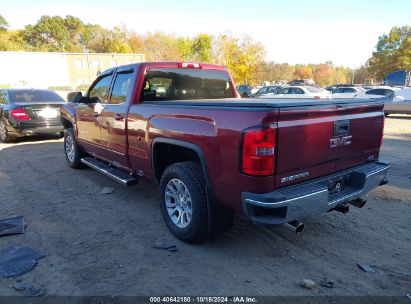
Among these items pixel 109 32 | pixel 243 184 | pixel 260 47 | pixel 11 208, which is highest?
pixel 109 32

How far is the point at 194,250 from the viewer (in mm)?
3482

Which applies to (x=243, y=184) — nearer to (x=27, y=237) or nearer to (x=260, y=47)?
(x=27, y=237)

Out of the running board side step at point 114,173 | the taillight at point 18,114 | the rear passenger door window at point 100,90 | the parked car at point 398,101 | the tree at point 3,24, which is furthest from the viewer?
the tree at point 3,24

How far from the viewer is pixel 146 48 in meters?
72.9

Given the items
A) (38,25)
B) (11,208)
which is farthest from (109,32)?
(11,208)

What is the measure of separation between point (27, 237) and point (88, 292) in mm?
1456

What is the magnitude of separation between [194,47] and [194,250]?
58.0m

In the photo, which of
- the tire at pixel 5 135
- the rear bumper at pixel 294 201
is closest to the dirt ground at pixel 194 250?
the rear bumper at pixel 294 201

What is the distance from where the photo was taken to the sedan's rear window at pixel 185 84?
14.7 ft

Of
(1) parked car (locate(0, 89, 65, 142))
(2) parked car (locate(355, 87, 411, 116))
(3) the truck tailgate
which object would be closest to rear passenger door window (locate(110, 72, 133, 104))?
(3) the truck tailgate

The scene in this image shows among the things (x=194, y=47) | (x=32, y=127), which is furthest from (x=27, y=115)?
(x=194, y=47)

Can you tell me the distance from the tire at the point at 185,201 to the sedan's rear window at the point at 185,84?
4.36 feet

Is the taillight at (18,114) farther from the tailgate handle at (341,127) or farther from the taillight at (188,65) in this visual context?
the tailgate handle at (341,127)

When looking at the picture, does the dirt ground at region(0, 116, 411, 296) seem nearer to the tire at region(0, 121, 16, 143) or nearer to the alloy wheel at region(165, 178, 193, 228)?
the alloy wheel at region(165, 178, 193, 228)
